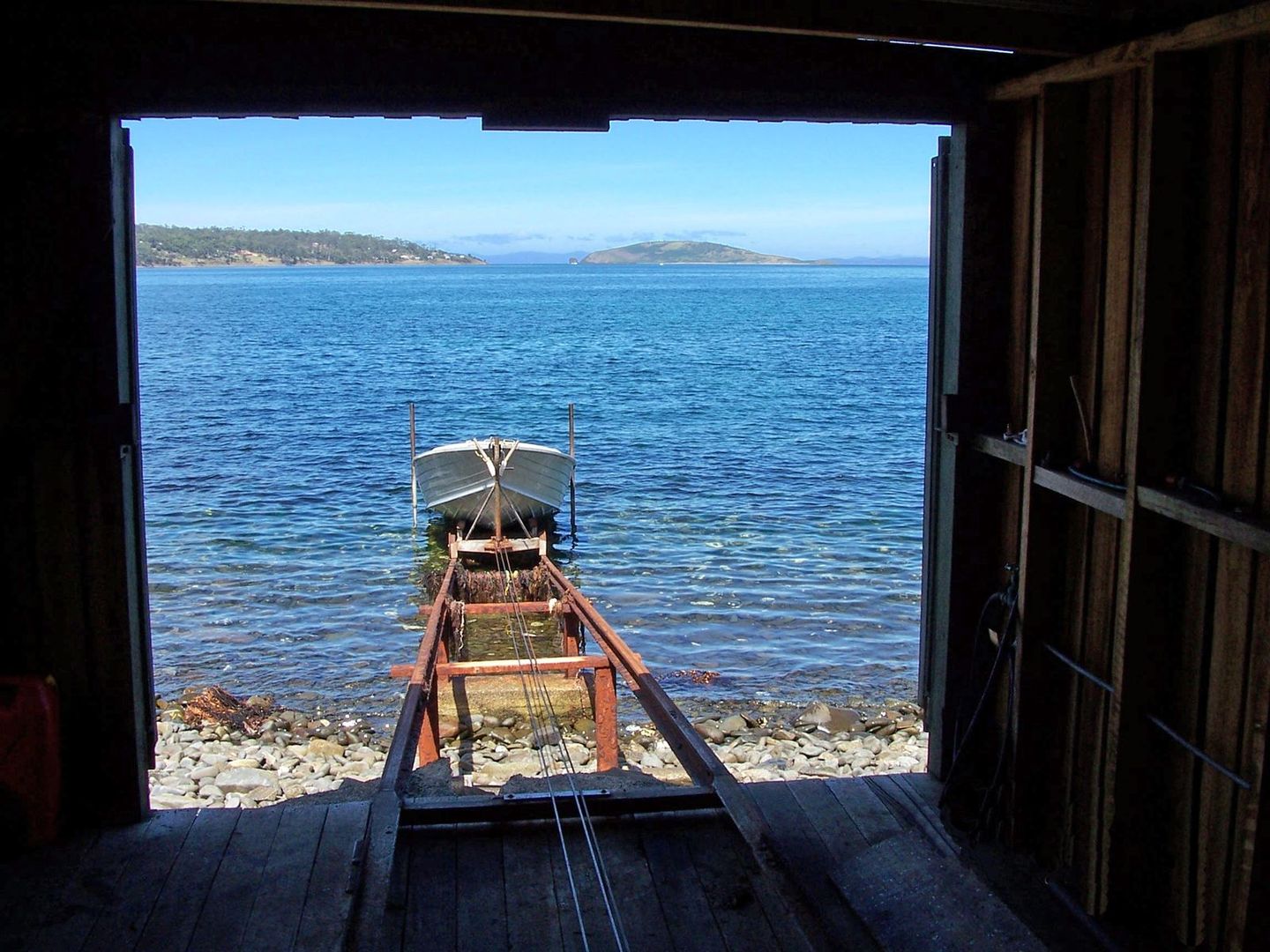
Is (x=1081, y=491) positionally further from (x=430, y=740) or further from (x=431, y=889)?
(x=430, y=740)

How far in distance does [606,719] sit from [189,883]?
19.7 ft

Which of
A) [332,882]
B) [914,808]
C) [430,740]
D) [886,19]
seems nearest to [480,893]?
[332,882]

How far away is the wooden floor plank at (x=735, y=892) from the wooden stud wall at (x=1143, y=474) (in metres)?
1.21

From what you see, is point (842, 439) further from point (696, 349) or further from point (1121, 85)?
point (696, 349)

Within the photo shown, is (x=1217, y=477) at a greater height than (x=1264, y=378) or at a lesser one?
lesser

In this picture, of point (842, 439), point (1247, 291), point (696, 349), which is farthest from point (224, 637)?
point (696, 349)

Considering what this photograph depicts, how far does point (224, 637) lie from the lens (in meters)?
15.4

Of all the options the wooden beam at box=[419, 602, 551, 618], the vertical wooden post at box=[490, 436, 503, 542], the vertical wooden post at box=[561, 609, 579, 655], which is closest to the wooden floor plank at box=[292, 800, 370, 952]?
the vertical wooden post at box=[561, 609, 579, 655]

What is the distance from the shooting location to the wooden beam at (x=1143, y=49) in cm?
332

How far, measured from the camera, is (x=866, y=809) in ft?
17.9

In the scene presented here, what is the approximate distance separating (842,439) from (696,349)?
35.9 meters

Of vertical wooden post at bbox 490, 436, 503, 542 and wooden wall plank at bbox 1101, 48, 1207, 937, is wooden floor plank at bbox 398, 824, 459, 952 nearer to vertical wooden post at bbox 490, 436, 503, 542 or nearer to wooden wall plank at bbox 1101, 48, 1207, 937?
wooden wall plank at bbox 1101, 48, 1207, 937

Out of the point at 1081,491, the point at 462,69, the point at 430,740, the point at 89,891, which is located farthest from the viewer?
the point at 430,740

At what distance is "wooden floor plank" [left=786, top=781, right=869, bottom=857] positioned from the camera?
16.7 feet
